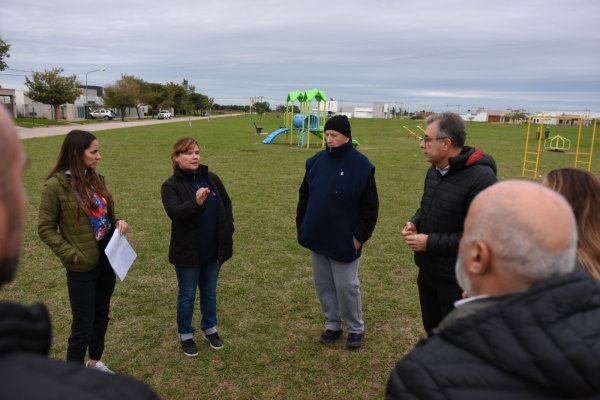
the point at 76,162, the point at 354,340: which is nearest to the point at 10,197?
the point at 76,162

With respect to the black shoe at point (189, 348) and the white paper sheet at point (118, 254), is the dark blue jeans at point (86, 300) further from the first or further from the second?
the black shoe at point (189, 348)

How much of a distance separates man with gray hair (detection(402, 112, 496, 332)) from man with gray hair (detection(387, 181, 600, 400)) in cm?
176

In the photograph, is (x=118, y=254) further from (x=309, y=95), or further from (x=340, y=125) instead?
(x=309, y=95)

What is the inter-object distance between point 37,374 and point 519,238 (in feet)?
3.92

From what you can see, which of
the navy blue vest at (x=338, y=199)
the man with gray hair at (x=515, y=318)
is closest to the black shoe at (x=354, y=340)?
the navy blue vest at (x=338, y=199)

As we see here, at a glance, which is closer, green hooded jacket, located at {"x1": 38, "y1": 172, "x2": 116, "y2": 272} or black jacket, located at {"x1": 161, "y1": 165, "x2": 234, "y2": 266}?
green hooded jacket, located at {"x1": 38, "y1": 172, "x2": 116, "y2": 272}

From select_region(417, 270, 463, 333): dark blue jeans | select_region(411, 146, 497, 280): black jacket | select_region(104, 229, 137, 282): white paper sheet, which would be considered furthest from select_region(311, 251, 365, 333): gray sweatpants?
select_region(104, 229, 137, 282): white paper sheet

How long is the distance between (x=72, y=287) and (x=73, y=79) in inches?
1896

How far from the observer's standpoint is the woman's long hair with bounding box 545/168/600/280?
7.06 ft

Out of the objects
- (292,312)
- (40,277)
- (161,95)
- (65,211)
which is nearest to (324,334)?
(292,312)

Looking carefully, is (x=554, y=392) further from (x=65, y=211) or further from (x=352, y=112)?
(x=352, y=112)

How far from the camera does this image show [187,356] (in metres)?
4.11

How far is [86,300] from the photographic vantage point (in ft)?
11.3

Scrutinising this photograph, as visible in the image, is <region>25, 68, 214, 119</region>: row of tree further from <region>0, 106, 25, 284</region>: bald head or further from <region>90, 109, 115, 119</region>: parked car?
<region>0, 106, 25, 284</region>: bald head
